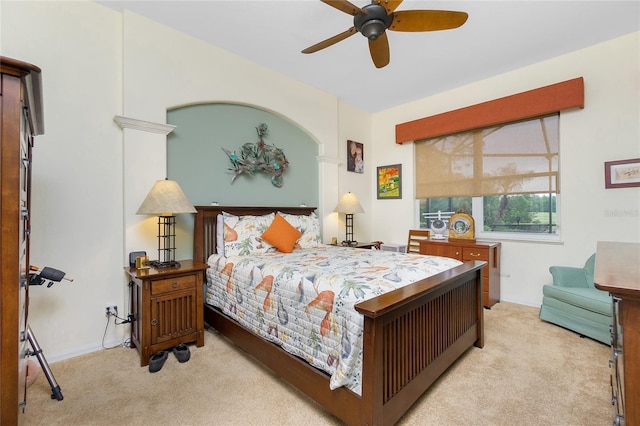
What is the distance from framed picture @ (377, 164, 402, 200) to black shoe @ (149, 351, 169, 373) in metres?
3.73

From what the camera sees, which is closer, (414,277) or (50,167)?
(414,277)

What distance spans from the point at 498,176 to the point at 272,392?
11.6 feet

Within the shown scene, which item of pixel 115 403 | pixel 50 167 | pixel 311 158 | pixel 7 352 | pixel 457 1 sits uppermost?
pixel 457 1

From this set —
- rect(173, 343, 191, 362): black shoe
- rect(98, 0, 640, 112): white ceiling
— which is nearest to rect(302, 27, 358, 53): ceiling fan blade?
rect(98, 0, 640, 112): white ceiling

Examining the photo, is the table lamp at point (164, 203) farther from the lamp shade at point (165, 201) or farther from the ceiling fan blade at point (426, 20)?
the ceiling fan blade at point (426, 20)

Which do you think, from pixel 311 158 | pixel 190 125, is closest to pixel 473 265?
pixel 311 158

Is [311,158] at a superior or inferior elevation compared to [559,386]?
superior

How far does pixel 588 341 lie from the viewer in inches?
96.5

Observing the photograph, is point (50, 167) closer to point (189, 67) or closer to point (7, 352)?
point (189, 67)

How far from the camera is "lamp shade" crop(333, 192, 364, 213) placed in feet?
13.1

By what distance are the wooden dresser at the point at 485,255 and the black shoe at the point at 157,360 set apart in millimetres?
3146

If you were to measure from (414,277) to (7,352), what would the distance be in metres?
1.85

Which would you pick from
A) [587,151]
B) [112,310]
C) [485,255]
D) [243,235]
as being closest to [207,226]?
[243,235]

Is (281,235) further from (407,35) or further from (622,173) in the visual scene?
(622,173)
